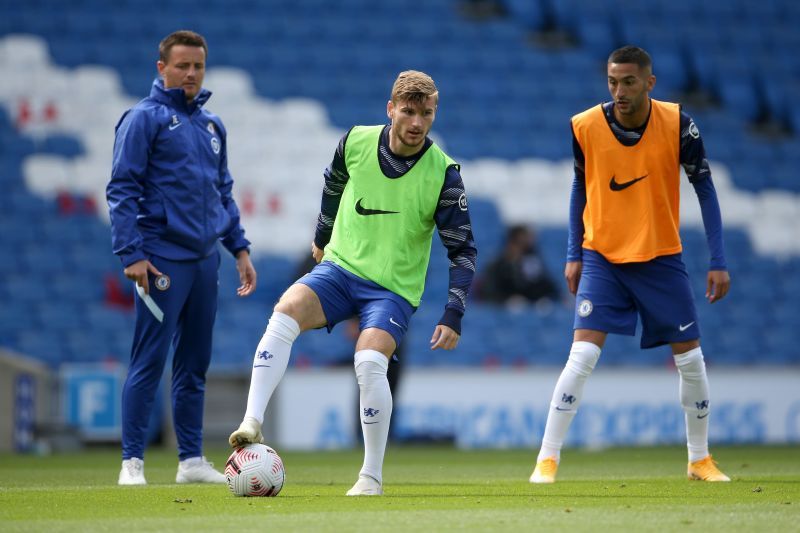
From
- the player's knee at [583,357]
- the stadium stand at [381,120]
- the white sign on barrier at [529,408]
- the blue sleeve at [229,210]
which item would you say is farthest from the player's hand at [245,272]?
the stadium stand at [381,120]

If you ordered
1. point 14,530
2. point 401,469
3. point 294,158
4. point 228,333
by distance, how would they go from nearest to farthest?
point 14,530
point 401,469
point 228,333
point 294,158

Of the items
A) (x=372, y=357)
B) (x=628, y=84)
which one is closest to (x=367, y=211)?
(x=372, y=357)

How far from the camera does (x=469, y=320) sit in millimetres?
14438

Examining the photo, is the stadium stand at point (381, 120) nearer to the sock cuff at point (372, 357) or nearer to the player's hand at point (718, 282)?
the player's hand at point (718, 282)

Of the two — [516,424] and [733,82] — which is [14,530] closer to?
[516,424]

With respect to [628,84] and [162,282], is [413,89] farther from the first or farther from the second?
[162,282]

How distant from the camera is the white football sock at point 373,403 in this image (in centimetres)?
539

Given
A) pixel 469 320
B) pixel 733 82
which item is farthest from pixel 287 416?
pixel 733 82

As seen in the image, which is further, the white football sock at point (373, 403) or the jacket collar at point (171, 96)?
the jacket collar at point (171, 96)

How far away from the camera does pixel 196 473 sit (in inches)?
265

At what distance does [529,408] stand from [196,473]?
665 centimetres

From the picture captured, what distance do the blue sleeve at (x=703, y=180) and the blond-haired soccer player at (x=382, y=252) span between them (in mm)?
1313

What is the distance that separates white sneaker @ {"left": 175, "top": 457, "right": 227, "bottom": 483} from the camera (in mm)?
6699

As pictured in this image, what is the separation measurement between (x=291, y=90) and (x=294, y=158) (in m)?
1.02
